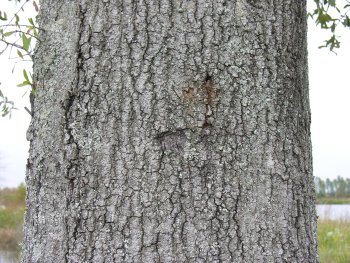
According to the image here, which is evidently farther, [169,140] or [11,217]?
[11,217]

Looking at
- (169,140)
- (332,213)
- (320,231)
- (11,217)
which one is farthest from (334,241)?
(11,217)

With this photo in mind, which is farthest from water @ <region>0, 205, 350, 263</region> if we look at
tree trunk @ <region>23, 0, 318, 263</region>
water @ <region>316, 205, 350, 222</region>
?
tree trunk @ <region>23, 0, 318, 263</region>

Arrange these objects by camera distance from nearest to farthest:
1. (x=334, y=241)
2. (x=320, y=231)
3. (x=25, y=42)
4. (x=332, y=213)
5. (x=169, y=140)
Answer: (x=169, y=140)
(x=25, y=42)
(x=334, y=241)
(x=320, y=231)
(x=332, y=213)

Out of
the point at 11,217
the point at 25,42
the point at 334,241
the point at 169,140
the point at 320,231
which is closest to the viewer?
the point at 169,140

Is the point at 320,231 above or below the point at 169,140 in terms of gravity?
below

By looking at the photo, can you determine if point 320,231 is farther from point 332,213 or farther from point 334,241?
point 332,213

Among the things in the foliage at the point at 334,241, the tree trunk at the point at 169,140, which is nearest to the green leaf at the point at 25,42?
the tree trunk at the point at 169,140
